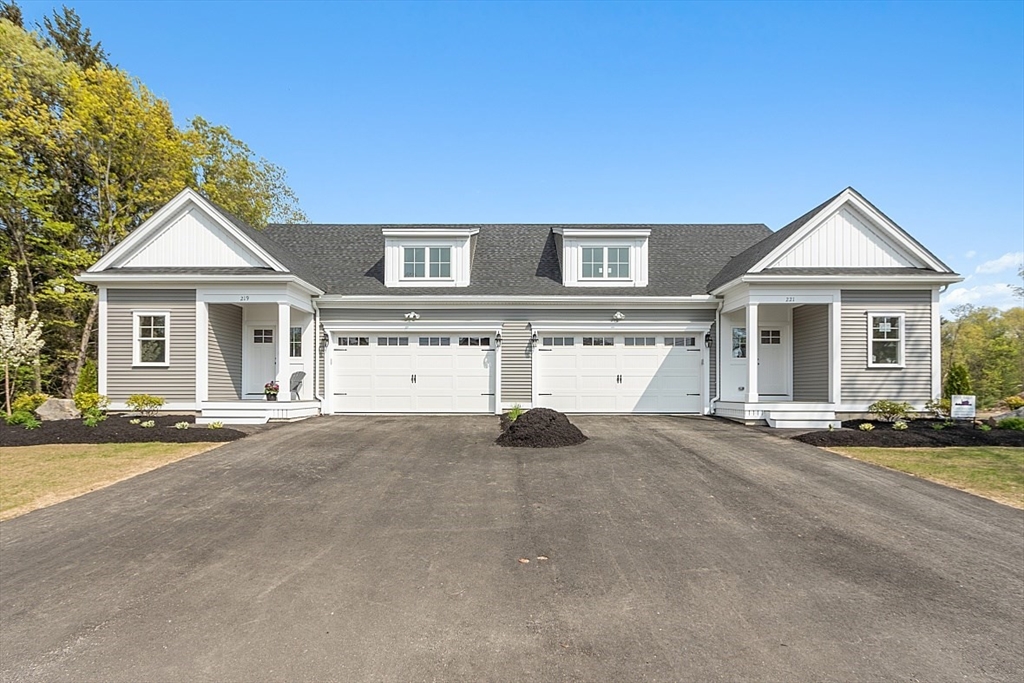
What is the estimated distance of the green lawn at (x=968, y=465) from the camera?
24.9 feet

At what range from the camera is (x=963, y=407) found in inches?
513

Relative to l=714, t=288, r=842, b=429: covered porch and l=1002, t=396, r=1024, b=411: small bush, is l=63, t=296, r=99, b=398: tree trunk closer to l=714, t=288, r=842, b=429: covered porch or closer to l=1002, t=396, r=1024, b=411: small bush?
l=714, t=288, r=842, b=429: covered porch

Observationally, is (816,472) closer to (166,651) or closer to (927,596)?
(927,596)

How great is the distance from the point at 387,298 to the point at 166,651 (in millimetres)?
12973

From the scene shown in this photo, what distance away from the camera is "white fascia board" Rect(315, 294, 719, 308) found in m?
16.0

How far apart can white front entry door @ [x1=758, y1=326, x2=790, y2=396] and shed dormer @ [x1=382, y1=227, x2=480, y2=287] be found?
351 inches

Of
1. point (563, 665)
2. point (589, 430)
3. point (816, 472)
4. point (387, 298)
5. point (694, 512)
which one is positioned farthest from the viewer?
point (387, 298)

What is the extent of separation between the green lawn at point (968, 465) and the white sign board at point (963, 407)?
2.43 meters

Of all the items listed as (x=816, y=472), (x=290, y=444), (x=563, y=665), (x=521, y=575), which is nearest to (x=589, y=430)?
(x=816, y=472)

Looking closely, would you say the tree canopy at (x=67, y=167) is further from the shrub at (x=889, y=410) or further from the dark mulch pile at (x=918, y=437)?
the shrub at (x=889, y=410)

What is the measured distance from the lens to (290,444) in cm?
1068

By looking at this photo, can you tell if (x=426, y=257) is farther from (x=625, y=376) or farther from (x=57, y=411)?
(x=57, y=411)

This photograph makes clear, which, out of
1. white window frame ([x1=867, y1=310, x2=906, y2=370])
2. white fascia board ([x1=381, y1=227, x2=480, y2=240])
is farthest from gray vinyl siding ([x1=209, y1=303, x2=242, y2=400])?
white window frame ([x1=867, y1=310, x2=906, y2=370])

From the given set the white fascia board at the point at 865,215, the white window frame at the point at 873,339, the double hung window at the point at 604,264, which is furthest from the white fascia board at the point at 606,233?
the white window frame at the point at 873,339
